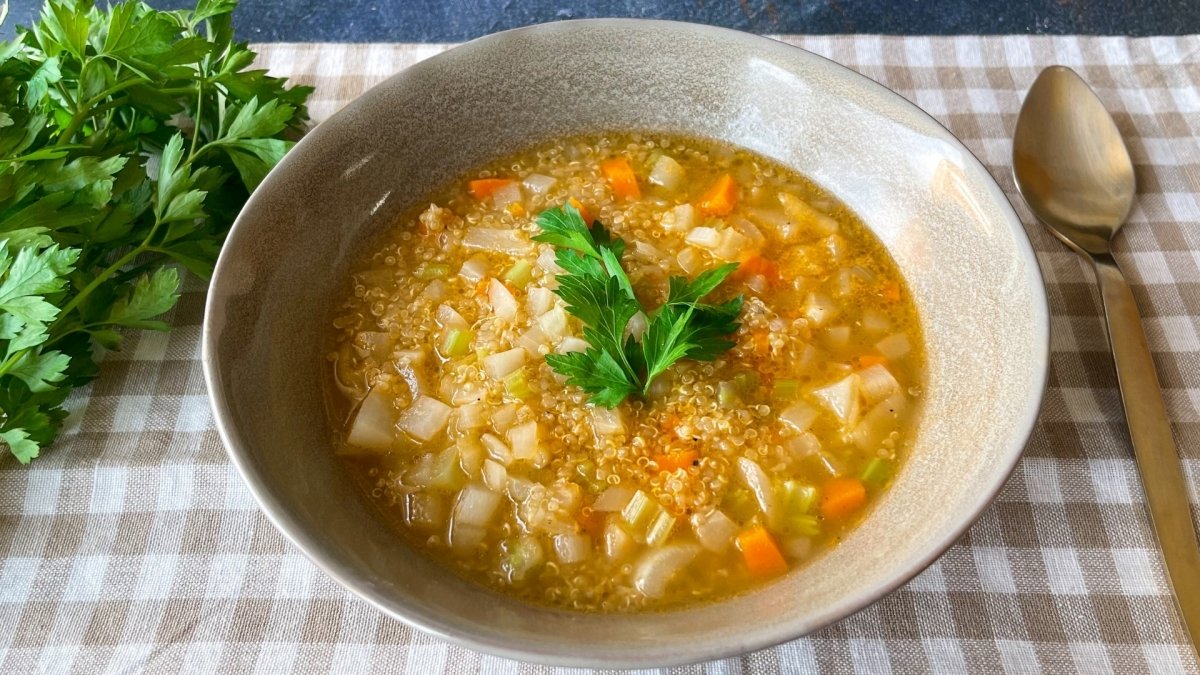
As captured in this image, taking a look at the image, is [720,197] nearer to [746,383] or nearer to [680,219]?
[680,219]

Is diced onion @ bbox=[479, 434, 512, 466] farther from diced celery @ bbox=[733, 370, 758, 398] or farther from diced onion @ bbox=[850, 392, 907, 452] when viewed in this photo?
Result: diced onion @ bbox=[850, 392, 907, 452]

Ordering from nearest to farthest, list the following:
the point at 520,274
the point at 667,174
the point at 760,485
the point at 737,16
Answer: the point at 760,485 < the point at 520,274 < the point at 667,174 < the point at 737,16

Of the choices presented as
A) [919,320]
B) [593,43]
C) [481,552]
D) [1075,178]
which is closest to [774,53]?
[593,43]

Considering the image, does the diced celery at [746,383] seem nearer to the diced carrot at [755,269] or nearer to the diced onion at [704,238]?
the diced carrot at [755,269]

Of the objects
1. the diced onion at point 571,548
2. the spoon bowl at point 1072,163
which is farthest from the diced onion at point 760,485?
the spoon bowl at point 1072,163

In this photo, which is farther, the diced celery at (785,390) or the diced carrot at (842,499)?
the diced celery at (785,390)

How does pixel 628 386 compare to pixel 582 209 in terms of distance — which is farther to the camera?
pixel 582 209

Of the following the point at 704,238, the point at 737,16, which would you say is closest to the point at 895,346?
the point at 704,238
